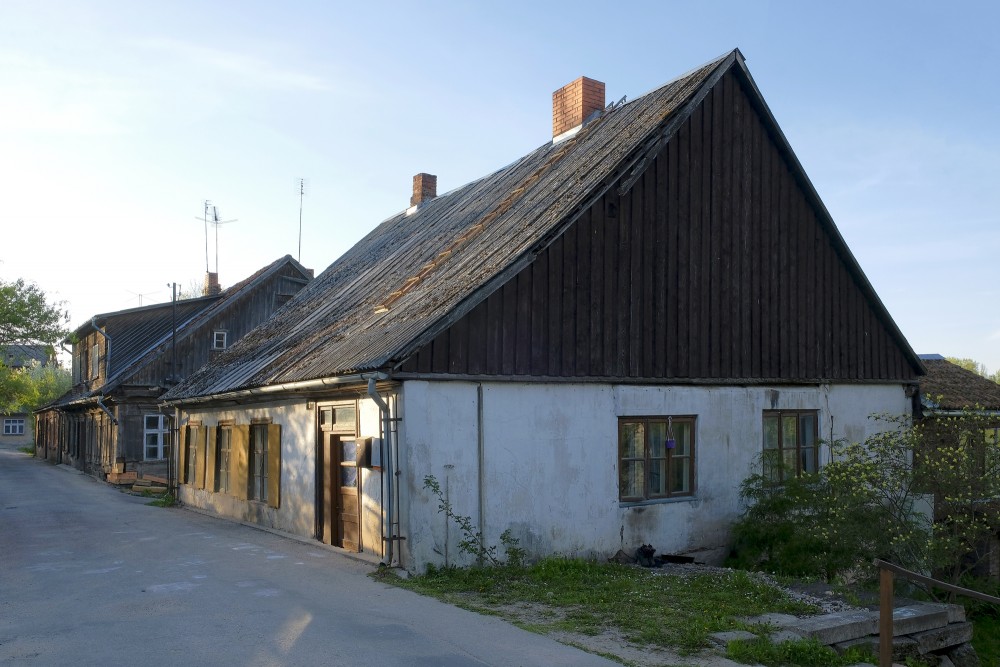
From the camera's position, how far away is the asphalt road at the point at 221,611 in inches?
291

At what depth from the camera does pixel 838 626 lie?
8.42 m

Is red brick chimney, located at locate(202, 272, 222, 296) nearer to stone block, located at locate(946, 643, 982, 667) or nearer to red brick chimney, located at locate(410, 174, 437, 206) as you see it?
red brick chimney, located at locate(410, 174, 437, 206)

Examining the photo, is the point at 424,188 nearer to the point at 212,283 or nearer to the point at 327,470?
the point at 327,470

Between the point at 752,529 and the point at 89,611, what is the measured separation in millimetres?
9438

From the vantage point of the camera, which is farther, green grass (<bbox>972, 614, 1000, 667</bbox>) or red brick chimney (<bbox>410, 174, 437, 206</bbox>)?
red brick chimney (<bbox>410, 174, 437, 206</bbox>)

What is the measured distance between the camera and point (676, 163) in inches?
583

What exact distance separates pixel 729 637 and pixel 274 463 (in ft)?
32.4

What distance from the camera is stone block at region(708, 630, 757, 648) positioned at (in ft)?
25.7

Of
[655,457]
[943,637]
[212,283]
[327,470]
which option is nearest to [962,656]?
[943,637]

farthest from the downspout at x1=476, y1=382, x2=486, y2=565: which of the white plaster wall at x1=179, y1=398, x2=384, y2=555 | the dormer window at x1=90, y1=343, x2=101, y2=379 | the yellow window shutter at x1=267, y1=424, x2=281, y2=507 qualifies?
the dormer window at x1=90, y1=343, x2=101, y2=379

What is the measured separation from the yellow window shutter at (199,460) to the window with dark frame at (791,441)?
12.7 m

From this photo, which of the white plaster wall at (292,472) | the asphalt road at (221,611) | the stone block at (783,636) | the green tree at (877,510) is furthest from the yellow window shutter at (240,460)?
the stone block at (783,636)

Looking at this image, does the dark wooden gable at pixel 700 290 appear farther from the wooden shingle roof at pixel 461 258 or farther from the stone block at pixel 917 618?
the stone block at pixel 917 618

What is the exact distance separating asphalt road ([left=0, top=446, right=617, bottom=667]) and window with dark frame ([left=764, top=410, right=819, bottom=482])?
7.53m
